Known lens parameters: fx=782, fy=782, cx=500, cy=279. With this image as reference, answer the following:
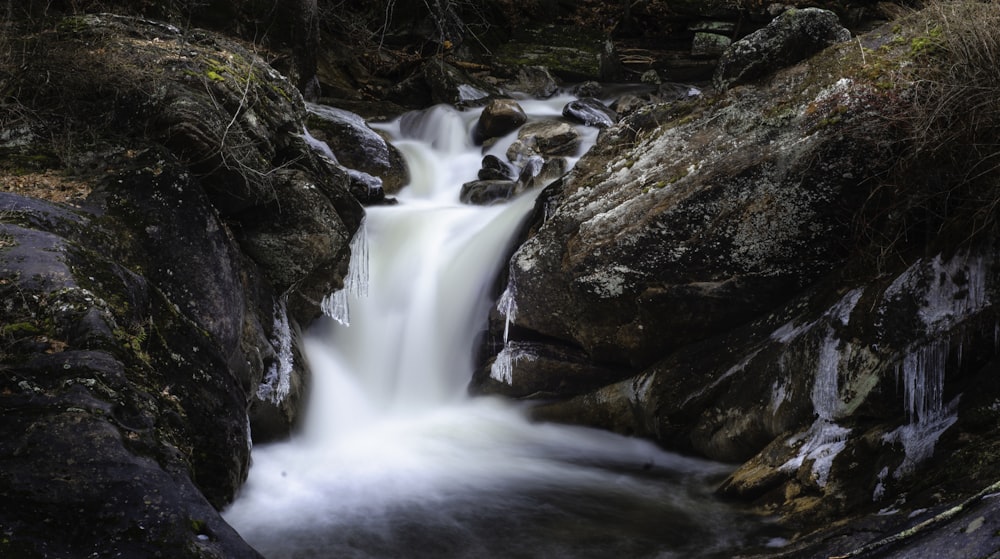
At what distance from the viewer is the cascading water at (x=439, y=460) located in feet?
14.0

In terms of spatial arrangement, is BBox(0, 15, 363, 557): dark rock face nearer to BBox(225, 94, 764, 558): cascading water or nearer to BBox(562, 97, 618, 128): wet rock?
BBox(225, 94, 764, 558): cascading water

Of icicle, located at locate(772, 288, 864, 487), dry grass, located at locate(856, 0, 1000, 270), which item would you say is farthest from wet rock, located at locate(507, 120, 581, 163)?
icicle, located at locate(772, 288, 864, 487)

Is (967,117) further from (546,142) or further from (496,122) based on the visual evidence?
(496,122)

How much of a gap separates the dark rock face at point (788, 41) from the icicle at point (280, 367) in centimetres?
394

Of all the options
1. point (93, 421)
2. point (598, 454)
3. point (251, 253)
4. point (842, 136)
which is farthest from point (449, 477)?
point (842, 136)

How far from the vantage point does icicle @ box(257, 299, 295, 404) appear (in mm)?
5352

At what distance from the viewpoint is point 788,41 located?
5.90 meters

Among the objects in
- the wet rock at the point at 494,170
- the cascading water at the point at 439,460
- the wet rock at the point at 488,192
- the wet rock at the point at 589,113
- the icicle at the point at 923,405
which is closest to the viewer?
the icicle at the point at 923,405

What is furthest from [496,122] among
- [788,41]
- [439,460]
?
[439,460]

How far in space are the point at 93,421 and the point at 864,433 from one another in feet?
12.4

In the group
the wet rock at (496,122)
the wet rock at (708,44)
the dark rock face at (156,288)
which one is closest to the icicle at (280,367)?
the dark rock face at (156,288)

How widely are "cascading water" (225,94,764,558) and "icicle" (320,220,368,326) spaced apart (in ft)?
0.29

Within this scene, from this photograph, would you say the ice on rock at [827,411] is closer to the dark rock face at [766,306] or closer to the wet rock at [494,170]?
the dark rock face at [766,306]

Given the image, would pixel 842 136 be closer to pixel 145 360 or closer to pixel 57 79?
pixel 145 360
